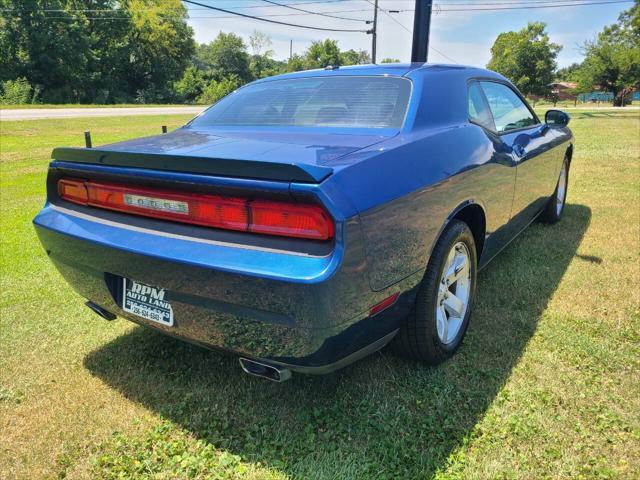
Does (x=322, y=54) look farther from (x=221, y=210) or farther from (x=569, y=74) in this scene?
(x=221, y=210)

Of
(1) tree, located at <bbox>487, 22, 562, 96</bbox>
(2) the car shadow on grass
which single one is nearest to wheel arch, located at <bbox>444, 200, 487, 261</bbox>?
(2) the car shadow on grass

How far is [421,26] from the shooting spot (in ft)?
33.7

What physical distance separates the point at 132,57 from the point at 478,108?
52167mm

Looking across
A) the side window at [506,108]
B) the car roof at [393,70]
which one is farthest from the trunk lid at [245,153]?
the side window at [506,108]

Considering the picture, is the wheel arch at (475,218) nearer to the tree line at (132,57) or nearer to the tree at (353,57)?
the tree line at (132,57)

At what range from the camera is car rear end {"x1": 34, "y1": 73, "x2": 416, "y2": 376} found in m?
1.60

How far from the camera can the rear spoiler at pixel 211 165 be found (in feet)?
5.25

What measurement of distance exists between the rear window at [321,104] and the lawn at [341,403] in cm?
126

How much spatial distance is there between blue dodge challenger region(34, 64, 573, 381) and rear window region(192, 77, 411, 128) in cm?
1

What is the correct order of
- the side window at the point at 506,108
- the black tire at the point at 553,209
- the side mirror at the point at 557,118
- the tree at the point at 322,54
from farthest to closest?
the tree at the point at 322,54 → the black tire at the point at 553,209 → the side mirror at the point at 557,118 → the side window at the point at 506,108

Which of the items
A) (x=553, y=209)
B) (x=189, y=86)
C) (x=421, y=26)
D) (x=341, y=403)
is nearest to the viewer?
(x=341, y=403)

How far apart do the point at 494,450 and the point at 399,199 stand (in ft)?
3.49

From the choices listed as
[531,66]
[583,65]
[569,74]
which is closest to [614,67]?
Result: [583,65]

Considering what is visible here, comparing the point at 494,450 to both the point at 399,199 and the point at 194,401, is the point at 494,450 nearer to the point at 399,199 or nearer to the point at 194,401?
the point at 399,199
